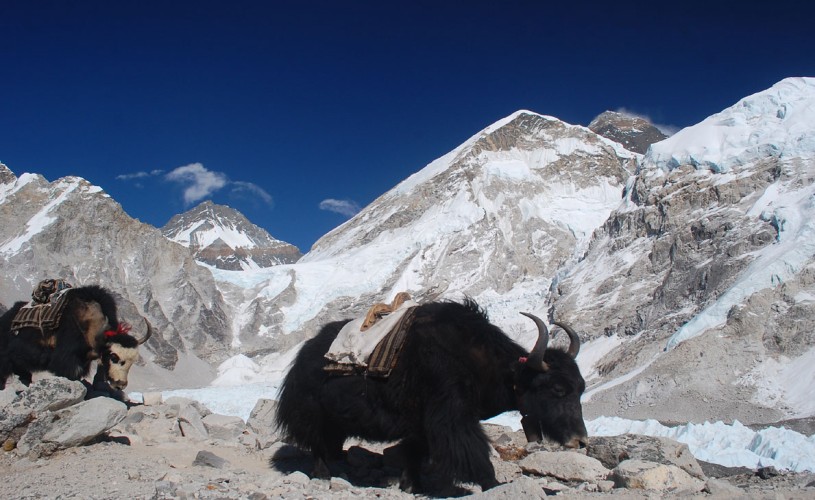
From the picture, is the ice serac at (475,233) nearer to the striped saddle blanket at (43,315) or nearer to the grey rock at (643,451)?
the grey rock at (643,451)

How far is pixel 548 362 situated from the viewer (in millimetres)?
5211

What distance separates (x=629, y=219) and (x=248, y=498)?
69.0 metres

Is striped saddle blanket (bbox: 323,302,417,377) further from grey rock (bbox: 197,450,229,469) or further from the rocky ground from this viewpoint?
grey rock (bbox: 197,450,229,469)

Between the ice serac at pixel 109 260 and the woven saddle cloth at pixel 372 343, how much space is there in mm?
71275

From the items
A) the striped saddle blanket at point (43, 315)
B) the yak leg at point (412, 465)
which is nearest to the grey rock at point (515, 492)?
the yak leg at point (412, 465)

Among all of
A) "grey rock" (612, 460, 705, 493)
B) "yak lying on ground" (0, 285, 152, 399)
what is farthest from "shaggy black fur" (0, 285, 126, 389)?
"grey rock" (612, 460, 705, 493)

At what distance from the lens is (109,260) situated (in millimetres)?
81000

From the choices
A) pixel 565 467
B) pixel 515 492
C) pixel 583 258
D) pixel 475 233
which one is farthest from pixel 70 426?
pixel 475 233

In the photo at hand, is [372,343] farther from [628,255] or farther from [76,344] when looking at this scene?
[628,255]

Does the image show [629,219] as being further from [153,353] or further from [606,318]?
[153,353]

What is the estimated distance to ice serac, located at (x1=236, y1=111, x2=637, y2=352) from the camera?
92.6 metres

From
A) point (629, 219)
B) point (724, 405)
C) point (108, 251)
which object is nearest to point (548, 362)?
point (724, 405)

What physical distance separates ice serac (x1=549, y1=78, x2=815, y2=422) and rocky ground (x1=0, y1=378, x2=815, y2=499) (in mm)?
29882

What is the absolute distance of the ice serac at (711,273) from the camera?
3796 cm
